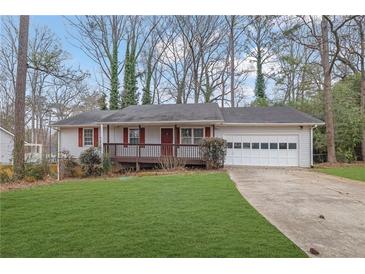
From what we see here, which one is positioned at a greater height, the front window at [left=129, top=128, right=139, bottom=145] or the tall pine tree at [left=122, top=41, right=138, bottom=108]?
the tall pine tree at [left=122, top=41, right=138, bottom=108]

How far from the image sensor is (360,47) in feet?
58.8

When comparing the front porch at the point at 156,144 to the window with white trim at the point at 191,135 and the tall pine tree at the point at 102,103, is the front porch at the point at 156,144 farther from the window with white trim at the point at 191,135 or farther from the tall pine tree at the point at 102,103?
the tall pine tree at the point at 102,103

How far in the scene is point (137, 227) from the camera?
4.15 metres

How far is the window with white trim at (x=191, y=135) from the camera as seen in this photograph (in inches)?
587

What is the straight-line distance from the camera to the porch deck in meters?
13.4

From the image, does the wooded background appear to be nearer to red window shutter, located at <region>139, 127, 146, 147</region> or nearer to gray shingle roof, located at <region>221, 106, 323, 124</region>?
gray shingle roof, located at <region>221, 106, 323, 124</region>

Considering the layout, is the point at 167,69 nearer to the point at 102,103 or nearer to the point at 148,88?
the point at 148,88

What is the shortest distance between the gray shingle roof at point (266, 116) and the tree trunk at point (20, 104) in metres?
8.88

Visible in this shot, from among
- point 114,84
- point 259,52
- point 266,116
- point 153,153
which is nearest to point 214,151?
point 153,153

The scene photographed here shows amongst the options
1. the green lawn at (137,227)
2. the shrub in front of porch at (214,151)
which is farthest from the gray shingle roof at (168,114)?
the green lawn at (137,227)

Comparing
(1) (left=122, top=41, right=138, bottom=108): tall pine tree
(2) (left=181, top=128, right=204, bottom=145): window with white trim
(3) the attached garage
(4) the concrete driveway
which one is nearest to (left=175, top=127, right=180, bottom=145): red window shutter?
(2) (left=181, top=128, right=204, bottom=145): window with white trim

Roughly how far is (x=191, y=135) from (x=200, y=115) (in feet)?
3.69

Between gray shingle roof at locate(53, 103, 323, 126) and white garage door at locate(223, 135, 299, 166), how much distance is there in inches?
32.6

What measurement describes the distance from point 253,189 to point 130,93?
58.9 ft
